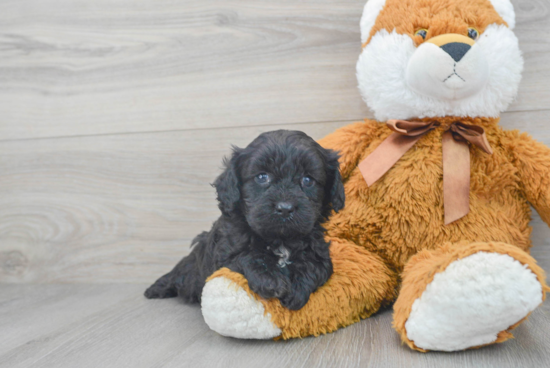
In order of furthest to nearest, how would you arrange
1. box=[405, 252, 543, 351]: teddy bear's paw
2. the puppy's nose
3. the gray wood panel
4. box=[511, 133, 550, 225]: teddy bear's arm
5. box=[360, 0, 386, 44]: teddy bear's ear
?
1. the gray wood panel
2. box=[360, 0, 386, 44]: teddy bear's ear
3. box=[511, 133, 550, 225]: teddy bear's arm
4. the puppy's nose
5. box=[405, 252, 543, 351]: teddy bear's paw

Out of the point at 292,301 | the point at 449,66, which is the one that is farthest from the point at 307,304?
the point at 449,66

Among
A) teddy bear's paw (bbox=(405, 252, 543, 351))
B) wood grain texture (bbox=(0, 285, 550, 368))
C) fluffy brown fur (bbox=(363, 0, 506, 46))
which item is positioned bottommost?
wood grain texture (bbox=(0, 285, 550, 368))

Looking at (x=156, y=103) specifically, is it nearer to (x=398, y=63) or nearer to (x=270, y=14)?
(x=270, y=14)

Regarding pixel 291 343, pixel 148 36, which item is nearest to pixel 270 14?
pixel 148 36

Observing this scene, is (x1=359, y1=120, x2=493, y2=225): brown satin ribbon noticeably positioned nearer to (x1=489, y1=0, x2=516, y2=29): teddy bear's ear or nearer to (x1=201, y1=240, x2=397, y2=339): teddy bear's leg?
(x1=201, y1=240, x2=397, y2=339): teddy bear's leg

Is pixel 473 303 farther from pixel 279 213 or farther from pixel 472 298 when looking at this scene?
pixel 279 213

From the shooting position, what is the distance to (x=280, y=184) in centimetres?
102

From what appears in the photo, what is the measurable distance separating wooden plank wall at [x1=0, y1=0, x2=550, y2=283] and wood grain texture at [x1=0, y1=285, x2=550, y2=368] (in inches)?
16.3

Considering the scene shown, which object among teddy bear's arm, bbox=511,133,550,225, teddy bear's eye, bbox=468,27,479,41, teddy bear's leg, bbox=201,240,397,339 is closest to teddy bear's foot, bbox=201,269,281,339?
teddy bear's leg, bbox=201,240,397,339

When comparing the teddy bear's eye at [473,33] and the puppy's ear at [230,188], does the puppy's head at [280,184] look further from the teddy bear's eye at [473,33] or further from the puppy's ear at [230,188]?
the teddy bear's eye at [473,33]

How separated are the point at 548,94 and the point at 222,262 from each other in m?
1.18

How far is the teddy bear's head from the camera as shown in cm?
116

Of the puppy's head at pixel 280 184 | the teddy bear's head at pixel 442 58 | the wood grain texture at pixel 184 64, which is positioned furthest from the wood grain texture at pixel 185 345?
the wood grain texture at pixel 184 64

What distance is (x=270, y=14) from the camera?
1.68 metres
